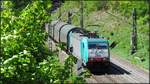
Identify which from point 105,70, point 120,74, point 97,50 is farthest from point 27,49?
point 120,74

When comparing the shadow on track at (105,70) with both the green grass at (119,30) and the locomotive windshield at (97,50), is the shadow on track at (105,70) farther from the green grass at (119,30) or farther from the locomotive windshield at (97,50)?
the green grass at (119,30)

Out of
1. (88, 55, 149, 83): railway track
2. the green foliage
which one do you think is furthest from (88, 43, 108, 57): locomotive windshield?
the green foliage

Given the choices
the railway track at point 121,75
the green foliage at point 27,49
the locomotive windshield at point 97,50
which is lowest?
the railway track at point 121,75

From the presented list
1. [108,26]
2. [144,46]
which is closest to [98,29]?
[108,26]

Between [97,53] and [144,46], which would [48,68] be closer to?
[97,53]

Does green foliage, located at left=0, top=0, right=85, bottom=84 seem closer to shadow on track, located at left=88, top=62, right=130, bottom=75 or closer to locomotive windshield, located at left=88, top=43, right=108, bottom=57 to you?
locomotive windshield, located at left=88, top=43, right=108, bottom=57

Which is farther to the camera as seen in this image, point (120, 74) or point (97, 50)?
point (120, 74)

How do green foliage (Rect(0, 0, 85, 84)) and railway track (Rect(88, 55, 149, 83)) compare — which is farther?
railway track (Rect(88, 55, 149, 83))

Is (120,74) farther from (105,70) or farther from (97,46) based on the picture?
(97,46)

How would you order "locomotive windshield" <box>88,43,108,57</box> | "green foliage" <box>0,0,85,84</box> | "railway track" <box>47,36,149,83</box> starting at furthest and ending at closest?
"locomotive windshield" <box>88,43,108,57</box>
"railway track" <box>47,36,149,83</box>
"green foliage" <box>0,0,85,84</box>

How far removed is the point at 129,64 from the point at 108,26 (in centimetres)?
2408

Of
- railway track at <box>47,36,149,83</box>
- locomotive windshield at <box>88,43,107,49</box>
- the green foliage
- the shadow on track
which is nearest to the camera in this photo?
the green foliage

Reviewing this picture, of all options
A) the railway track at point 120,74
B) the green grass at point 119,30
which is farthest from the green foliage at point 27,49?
the green grass at point 119,30

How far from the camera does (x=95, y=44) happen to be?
37438 mm
